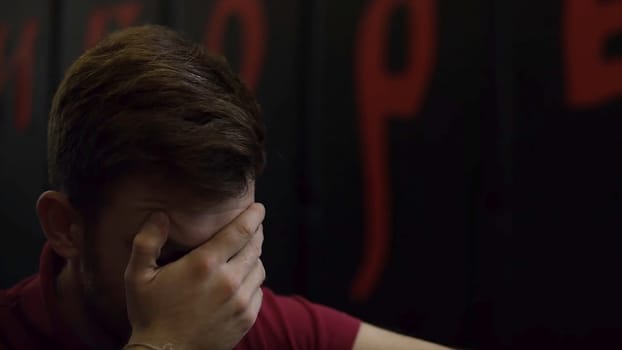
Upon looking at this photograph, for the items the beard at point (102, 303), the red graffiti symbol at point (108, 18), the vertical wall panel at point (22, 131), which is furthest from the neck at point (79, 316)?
the vertical wall panel at point (22, 131)

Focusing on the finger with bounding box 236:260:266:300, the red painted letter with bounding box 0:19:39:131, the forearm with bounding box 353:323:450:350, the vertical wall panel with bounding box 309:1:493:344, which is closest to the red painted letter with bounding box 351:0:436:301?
the vertical wall panel with bounding box 309:1:493:344

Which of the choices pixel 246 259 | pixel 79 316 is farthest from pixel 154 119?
pixel 79 316

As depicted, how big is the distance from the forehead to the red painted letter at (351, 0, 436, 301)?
1.40ft

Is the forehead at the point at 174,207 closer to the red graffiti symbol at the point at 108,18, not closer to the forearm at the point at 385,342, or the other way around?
the forearm at the point at 385,342

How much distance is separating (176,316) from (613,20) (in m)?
0.70

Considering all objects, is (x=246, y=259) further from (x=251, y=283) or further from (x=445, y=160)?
(x=445, y=160)

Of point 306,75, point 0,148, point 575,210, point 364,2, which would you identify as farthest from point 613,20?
point 0,148

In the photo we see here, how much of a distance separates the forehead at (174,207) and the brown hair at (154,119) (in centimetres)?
1

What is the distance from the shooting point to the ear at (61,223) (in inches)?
28.8

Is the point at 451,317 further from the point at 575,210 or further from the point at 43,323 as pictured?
the point at 43,323

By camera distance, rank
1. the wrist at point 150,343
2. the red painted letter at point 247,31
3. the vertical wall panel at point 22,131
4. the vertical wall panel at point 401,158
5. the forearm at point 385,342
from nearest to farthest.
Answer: the wrist at point 150,343 → the forearm at point 385,342 → the vertical wall panel at point 401,158 → the red painted letter at point 247,31 → the vertical wall panel at point 22,131

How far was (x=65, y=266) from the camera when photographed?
80 centimetres

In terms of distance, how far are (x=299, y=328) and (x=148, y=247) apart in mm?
313

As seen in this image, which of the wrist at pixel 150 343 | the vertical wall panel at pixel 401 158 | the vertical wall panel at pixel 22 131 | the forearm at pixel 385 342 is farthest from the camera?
the vertical wall panel at pixel 22 131
